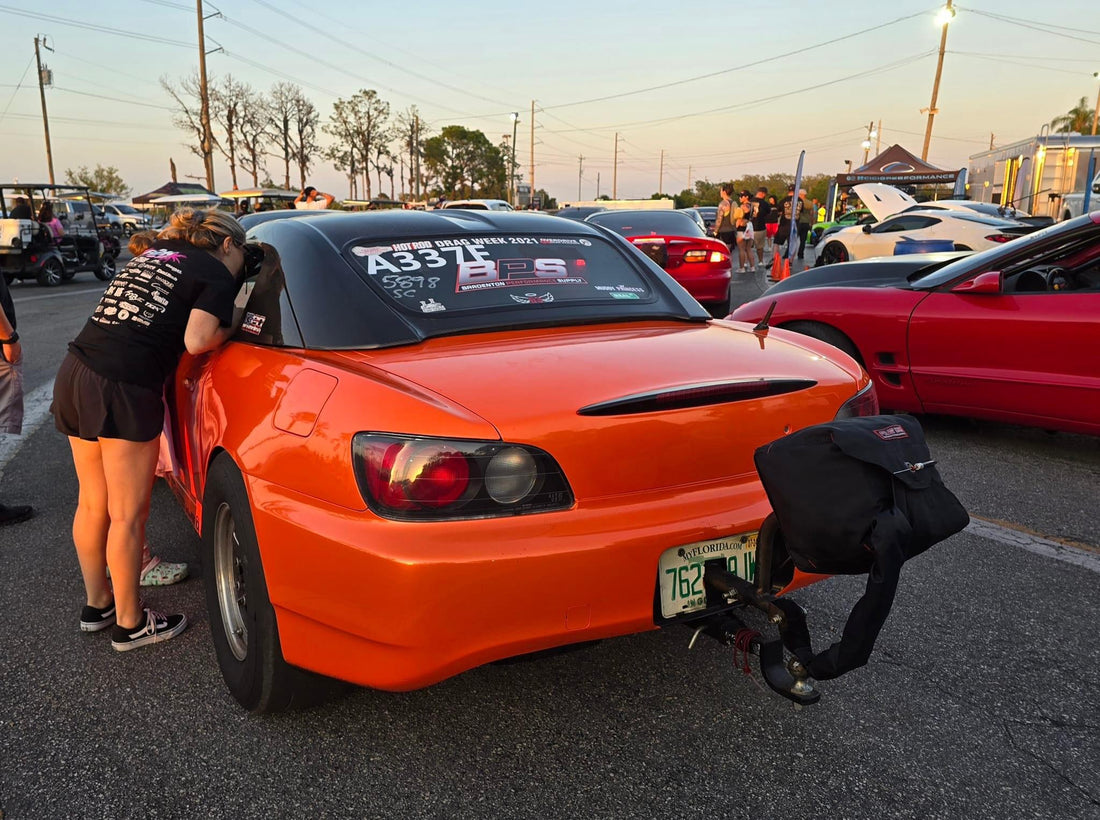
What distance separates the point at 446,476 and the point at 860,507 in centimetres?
91

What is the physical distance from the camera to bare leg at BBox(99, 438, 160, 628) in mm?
2705

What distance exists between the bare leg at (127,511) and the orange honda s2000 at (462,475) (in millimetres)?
265

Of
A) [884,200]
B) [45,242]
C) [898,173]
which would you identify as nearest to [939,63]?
[898,173]

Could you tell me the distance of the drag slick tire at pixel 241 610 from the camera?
2137 mm

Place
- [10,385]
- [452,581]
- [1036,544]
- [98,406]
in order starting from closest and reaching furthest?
[452,581] → [98,406] → [1036,544] → [10,385]

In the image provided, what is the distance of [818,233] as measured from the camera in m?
25.4

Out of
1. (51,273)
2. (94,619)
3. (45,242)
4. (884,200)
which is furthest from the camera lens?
(884,200)

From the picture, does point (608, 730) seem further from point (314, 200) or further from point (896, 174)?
point (896, 174)

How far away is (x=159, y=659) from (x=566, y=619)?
5.21 ft

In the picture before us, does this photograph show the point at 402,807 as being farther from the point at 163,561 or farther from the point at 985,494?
the point at 985,494

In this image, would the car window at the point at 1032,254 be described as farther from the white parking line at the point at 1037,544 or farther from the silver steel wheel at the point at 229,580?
the silver steel wheel at the point at 229,580

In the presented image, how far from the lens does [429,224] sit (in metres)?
3.07

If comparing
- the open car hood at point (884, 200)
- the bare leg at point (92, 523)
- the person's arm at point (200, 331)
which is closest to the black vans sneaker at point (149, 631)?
the bare leg at point (92, 523)

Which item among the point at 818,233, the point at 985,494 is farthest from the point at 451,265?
the point at 818,233
